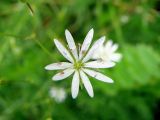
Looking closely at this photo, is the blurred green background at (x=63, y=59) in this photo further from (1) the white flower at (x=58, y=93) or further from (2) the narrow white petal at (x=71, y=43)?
(2) the narrow white petal at (x=71, y=43)

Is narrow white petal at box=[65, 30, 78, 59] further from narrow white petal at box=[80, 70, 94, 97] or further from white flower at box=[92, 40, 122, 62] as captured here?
white flower at box=[92, 40, 122, 62]

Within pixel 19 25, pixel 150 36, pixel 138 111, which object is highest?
pixel 19 25

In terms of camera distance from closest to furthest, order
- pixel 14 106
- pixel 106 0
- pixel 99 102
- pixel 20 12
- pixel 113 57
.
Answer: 1. pixel 113 57
2. pixel 14 106
3. pixel 99 102
4. pixel 20 12
5. pixel 106 0

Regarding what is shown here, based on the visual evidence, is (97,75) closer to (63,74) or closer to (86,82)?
(86,82)

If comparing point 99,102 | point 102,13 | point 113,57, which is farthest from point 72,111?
point 102,13

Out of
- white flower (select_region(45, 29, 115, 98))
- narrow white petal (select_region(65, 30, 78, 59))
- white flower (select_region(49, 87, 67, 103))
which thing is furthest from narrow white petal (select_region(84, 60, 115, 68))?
white flower (select_region(49, 87, 67, 103))

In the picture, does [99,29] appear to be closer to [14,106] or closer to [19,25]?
[19,25]

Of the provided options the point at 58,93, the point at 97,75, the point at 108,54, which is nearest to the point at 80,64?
the point at 97,75

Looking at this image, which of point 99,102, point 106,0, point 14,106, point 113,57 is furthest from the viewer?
point 106,0
